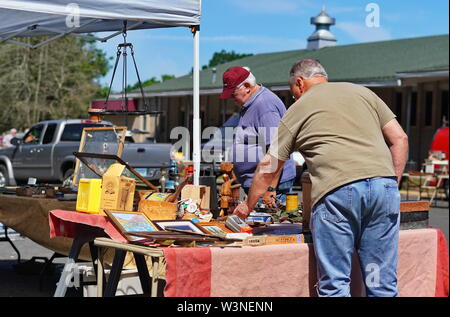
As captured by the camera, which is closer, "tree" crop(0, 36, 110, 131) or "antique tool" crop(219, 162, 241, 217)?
"antique tool" crop(219, 162, 241, 217)

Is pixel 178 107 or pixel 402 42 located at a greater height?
pixel 402 42

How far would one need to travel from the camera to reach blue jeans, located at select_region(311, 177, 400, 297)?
4.14 meters

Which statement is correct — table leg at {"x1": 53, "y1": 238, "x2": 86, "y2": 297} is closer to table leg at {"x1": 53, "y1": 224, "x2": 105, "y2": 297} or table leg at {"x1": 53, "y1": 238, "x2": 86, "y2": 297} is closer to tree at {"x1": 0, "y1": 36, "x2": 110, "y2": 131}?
table leg at {"x1": 53, "y1": 224, "x2": 105, "y2": 297}

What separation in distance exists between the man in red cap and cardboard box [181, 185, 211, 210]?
1.64 feet

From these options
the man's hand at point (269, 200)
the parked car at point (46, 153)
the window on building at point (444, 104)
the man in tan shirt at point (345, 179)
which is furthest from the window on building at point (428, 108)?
the man in tan shirt at point (345, 179)

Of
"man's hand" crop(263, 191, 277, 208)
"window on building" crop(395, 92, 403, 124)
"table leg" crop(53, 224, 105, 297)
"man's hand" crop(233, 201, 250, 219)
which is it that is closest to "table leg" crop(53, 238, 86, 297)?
"table leg" crop(53, 224, 105, 297)

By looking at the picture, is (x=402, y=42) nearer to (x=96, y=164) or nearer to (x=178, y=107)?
(x=178, y=107)

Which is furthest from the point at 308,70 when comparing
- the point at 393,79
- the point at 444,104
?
the point at 444,104

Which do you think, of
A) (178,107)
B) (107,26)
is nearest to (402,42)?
(178,107)

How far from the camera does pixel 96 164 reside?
6582mm

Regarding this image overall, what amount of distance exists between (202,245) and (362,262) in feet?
2.89

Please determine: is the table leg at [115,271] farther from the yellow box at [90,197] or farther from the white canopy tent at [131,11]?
the white canopy tent at [131,11]

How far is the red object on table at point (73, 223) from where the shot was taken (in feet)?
15.0

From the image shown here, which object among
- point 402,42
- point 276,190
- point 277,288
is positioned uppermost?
point 402,42
